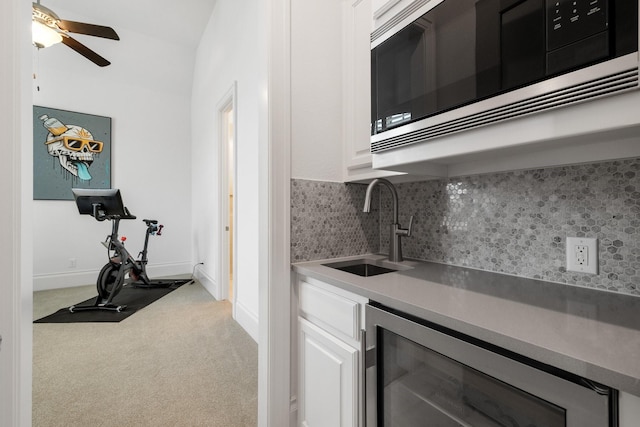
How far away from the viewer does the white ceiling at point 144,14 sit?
11.6 ft

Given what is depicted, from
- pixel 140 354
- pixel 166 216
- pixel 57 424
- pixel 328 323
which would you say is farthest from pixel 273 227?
pixel 166 216

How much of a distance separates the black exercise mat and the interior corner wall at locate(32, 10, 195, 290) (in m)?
0.75

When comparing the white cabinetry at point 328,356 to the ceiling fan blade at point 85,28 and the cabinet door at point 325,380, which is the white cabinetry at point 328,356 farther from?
the ceiling fan blade at point 85,28

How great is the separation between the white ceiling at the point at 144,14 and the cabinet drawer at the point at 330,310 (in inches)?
156

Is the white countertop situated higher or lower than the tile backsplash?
lower

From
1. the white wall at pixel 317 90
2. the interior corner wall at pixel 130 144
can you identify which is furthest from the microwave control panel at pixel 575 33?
the interior corner wall at pixel 130 144

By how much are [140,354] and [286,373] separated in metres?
1.49

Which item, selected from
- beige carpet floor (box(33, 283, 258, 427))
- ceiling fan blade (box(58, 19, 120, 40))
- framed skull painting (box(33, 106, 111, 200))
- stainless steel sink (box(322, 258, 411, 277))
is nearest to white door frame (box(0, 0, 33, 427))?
beige carpet floor (box(33, 283, 258, 427))

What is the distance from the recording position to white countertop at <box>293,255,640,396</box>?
0.51 metres

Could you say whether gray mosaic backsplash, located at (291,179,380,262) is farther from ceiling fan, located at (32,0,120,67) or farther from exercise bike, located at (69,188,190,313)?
exercise bike, located at (69,188,190,313)

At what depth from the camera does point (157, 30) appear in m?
4.02

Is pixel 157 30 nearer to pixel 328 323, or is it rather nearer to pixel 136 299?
pixel 136 299

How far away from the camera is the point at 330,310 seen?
116 cm

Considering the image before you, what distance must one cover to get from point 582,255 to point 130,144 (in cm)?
521
